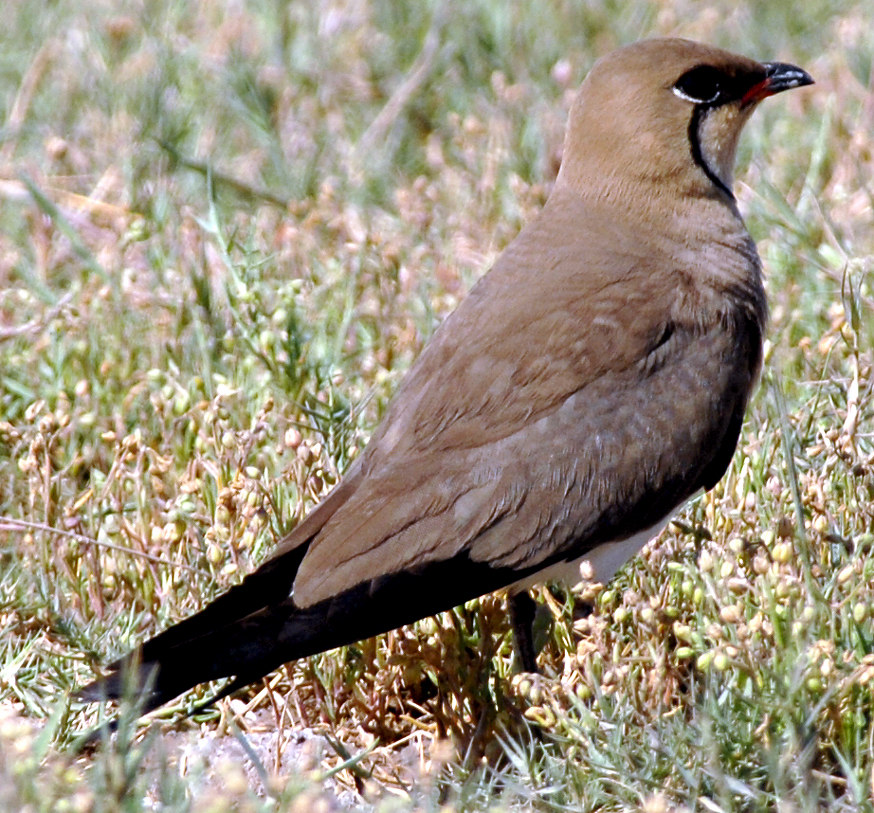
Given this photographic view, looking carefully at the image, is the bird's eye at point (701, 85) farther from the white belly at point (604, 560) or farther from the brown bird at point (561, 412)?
the white belly at point (604, 560)

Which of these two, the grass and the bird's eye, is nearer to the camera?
the grass

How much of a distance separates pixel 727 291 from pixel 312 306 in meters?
1.50

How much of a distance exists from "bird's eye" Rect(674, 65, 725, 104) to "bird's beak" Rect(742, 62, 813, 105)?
11cm

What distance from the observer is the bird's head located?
12.2 feet

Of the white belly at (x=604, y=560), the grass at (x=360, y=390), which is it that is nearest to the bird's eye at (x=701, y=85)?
the grass at (x=360, y=390)

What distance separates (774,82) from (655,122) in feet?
1.37

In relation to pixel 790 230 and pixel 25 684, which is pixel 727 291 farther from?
pixel 25 684

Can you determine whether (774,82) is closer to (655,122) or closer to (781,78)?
(781,78)

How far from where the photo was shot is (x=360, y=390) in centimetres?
431

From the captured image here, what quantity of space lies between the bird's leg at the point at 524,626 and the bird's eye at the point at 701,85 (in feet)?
4.19

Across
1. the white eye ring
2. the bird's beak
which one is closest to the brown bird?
the white eye ring

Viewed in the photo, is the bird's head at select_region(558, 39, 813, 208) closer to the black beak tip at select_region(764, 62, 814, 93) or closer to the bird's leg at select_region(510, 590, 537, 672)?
the black beak tip at select_region(764, 62, 814, 93)

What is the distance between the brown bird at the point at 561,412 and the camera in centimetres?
295

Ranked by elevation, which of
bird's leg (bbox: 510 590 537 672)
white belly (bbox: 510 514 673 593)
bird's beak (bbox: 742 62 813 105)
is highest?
bird's beak (bbox: 742 62 813 105)
